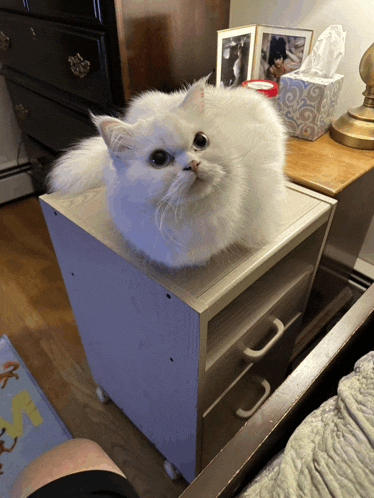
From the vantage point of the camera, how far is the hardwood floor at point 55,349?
94 cm

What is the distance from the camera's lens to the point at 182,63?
2.96ft

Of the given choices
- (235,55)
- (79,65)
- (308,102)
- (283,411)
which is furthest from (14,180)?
(283,411)

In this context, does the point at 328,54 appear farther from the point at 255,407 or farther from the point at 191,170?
the point at 255,407

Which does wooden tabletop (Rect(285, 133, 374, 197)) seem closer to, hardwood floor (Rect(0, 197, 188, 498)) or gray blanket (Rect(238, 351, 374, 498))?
gray blanket (Rect(238, 351, 374, 498))

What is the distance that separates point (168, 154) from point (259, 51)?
2.57ft

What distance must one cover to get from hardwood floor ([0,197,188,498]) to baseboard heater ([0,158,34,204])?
159 millimetres

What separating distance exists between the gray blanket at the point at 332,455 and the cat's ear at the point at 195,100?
37 cm

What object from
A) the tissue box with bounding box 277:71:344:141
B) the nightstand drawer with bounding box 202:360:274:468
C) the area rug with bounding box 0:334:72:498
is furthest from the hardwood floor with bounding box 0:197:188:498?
the tissue box with bounding box 277:71:344:141

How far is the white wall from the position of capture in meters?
0.83

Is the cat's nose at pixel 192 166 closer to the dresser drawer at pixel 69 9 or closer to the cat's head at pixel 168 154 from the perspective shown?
the cat's head at pixel 168 154

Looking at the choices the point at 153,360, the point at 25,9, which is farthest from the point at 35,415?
the point at 25,9

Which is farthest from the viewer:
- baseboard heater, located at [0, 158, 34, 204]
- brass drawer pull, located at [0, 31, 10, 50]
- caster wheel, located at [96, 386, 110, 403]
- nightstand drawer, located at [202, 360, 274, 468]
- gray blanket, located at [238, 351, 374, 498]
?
baseboard heater, located at [0, 158, 34, 204]

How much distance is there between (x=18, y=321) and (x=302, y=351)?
105cm

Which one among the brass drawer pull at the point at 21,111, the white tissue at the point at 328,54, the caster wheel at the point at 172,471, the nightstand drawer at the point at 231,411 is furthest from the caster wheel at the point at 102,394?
the brass drawer pull at the point at 21,111
